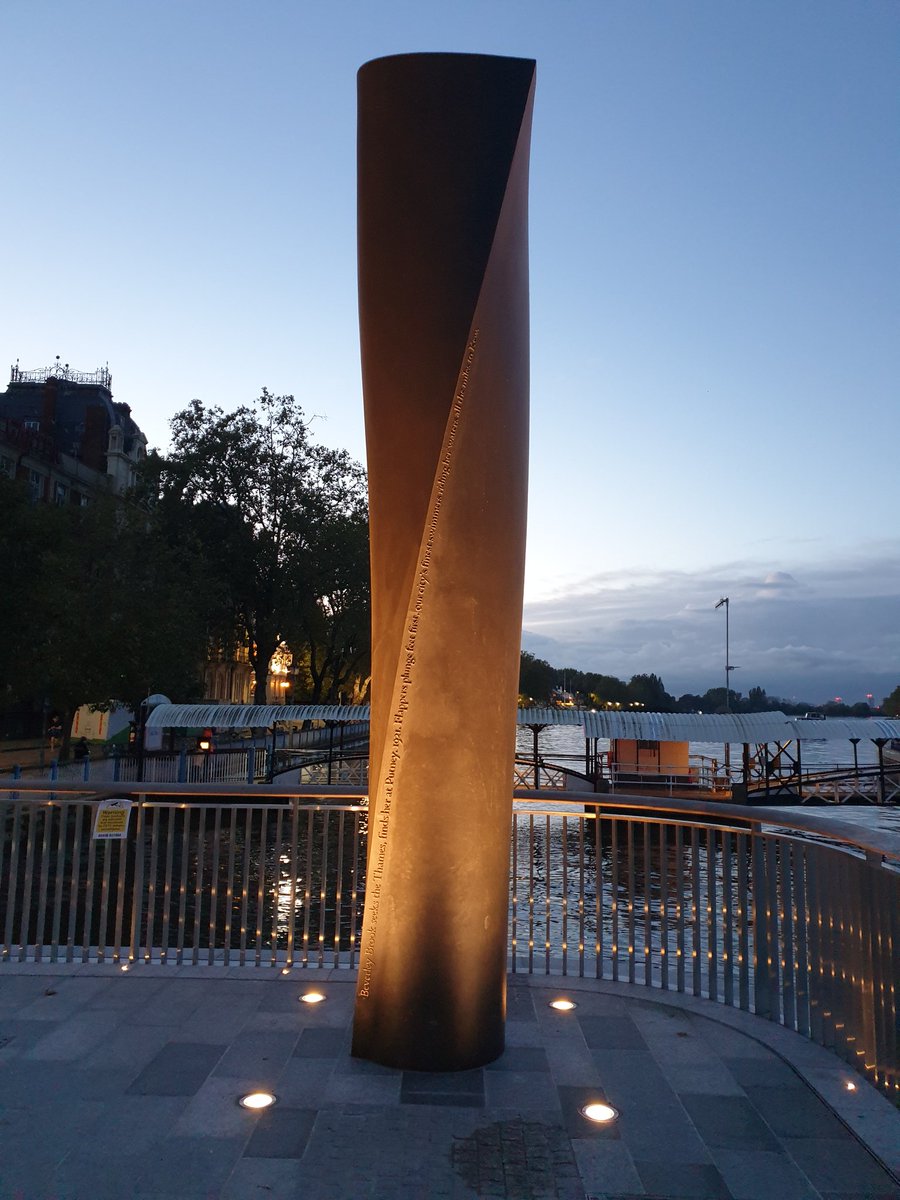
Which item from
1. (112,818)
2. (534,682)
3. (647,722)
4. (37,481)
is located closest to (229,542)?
(37,481)

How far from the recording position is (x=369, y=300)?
185 inches

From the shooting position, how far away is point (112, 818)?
6.57 meters

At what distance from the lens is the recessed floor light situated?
4043mm

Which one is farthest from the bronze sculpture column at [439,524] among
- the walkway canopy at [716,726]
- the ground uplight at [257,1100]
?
the walkway canopy at [716,726]

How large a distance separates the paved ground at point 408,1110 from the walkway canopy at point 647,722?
22.3 meters

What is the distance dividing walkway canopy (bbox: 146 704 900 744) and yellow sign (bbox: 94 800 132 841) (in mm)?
21318

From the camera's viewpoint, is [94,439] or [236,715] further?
[94,439]

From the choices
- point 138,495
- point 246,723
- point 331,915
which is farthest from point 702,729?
point 138,495

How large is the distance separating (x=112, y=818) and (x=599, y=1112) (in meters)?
3.98

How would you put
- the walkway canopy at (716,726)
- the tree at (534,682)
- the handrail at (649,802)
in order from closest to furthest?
the handrail at (649,802), the walkway canopy at (716,726), the tree at (534,682)

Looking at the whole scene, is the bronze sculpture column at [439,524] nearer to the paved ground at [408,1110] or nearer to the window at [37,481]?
the paved ground at [408,1110]

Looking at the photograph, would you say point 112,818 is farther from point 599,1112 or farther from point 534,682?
point 534,682

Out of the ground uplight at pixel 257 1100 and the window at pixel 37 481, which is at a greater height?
the window at pixel 37 481

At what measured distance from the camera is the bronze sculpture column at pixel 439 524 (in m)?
4.57
